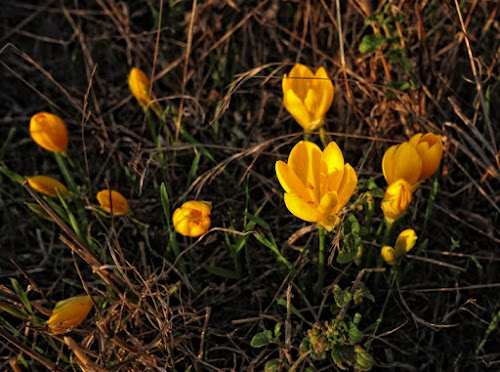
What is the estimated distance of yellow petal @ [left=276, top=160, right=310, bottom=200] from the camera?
129 cm

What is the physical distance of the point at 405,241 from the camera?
1.40 meters

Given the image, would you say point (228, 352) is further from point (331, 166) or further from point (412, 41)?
point (412, 41)

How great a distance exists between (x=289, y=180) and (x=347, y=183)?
134 mm

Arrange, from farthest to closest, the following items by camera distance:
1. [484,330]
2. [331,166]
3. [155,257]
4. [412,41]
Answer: [412,41] < [155,257] < [484,330] < [331,166]

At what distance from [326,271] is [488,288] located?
472 millimetres

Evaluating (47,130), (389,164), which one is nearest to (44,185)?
(47,130)

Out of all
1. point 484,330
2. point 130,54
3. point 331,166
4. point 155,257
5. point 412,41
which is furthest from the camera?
point 130,54

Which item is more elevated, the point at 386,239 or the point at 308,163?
the point at 308,163

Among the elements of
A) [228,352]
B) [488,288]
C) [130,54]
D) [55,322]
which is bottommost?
[228,352]

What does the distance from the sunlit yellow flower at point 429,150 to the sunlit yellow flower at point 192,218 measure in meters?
0.55

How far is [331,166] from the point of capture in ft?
4.37

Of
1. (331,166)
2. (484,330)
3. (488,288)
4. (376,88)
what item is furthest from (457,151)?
(331,166)

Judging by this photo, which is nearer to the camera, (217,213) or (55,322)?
(55,322)

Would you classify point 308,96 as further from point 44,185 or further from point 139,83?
point 44,185
